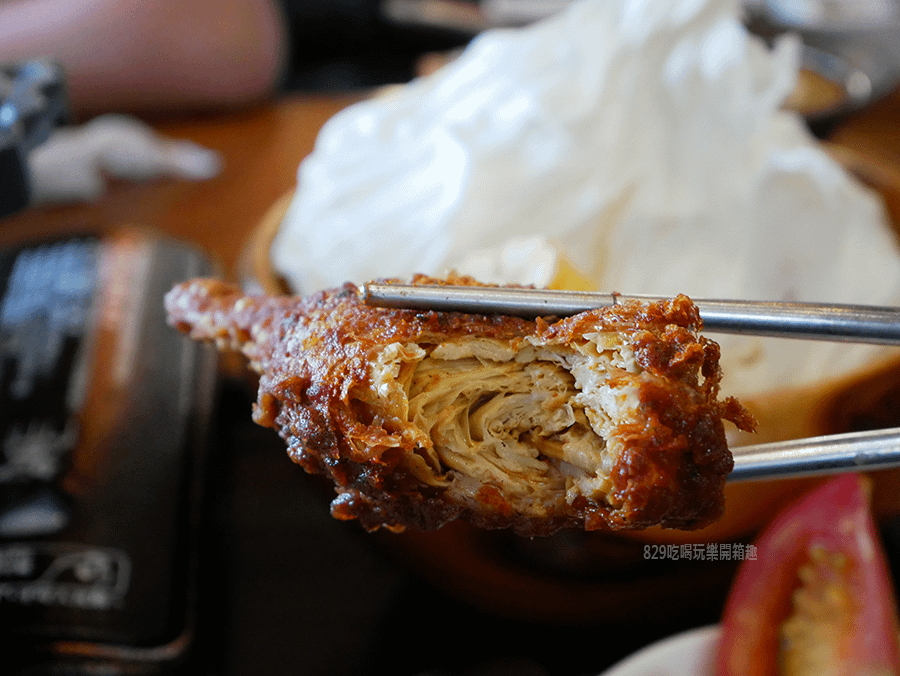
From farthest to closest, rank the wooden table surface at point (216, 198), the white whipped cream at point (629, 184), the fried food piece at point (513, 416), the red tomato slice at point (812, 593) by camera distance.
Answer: the wooden table surface at point (216, 198) → the white whipped cream at point (629, 184) → the red tomato slice at point (812, 593) → the fried food piece at point (513, 416)

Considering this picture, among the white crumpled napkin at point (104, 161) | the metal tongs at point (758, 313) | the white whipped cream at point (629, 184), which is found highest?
the white crumpled napkin at point (104, 161)

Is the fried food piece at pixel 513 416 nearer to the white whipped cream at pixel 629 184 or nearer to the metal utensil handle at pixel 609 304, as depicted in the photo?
the metal utensil handle at pixel 609 304

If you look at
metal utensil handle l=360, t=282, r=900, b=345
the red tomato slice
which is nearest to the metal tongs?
metal utensil handle l=360, t=282, r=900, b=345

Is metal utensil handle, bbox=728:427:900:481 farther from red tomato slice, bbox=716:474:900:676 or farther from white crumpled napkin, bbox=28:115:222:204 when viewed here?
white crumpled napkin, bbox=28:115:222:204

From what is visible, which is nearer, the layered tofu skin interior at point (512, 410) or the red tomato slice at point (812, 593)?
the layered tofu skin interior at point (512, 410)

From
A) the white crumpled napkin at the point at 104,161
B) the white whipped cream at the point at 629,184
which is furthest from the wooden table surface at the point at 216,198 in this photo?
the white whipped cream at the point at 629,184

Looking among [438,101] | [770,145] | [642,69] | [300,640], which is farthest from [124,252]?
[770,145]
